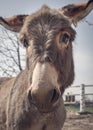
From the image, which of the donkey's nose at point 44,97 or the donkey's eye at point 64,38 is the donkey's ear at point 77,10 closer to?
the donkey's eye at point 64,38

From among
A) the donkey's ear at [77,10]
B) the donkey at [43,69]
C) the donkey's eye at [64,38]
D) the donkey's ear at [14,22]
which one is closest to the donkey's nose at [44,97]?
the donkey at [43,69]

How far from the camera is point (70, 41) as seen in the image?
5.03 metres

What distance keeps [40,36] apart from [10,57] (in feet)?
52.0

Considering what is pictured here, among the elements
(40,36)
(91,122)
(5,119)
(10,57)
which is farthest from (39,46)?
(10,57)

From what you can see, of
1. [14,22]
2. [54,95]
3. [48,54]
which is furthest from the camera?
[14,22]

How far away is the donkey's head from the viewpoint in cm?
377

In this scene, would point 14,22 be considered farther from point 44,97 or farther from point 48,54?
point 44,97

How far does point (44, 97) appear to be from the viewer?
3705mm

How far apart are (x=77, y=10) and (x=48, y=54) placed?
5.07 feet

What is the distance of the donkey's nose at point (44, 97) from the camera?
12.0 feet

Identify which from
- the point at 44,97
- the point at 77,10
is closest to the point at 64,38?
the point at 77,10

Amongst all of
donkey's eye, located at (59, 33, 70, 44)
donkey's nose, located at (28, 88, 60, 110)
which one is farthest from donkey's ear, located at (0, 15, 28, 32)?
donkey's nose, located at (28, 88, 60, 110)

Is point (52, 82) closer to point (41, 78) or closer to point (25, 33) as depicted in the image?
point (41, 78)

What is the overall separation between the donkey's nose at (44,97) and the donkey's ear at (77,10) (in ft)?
6.68
